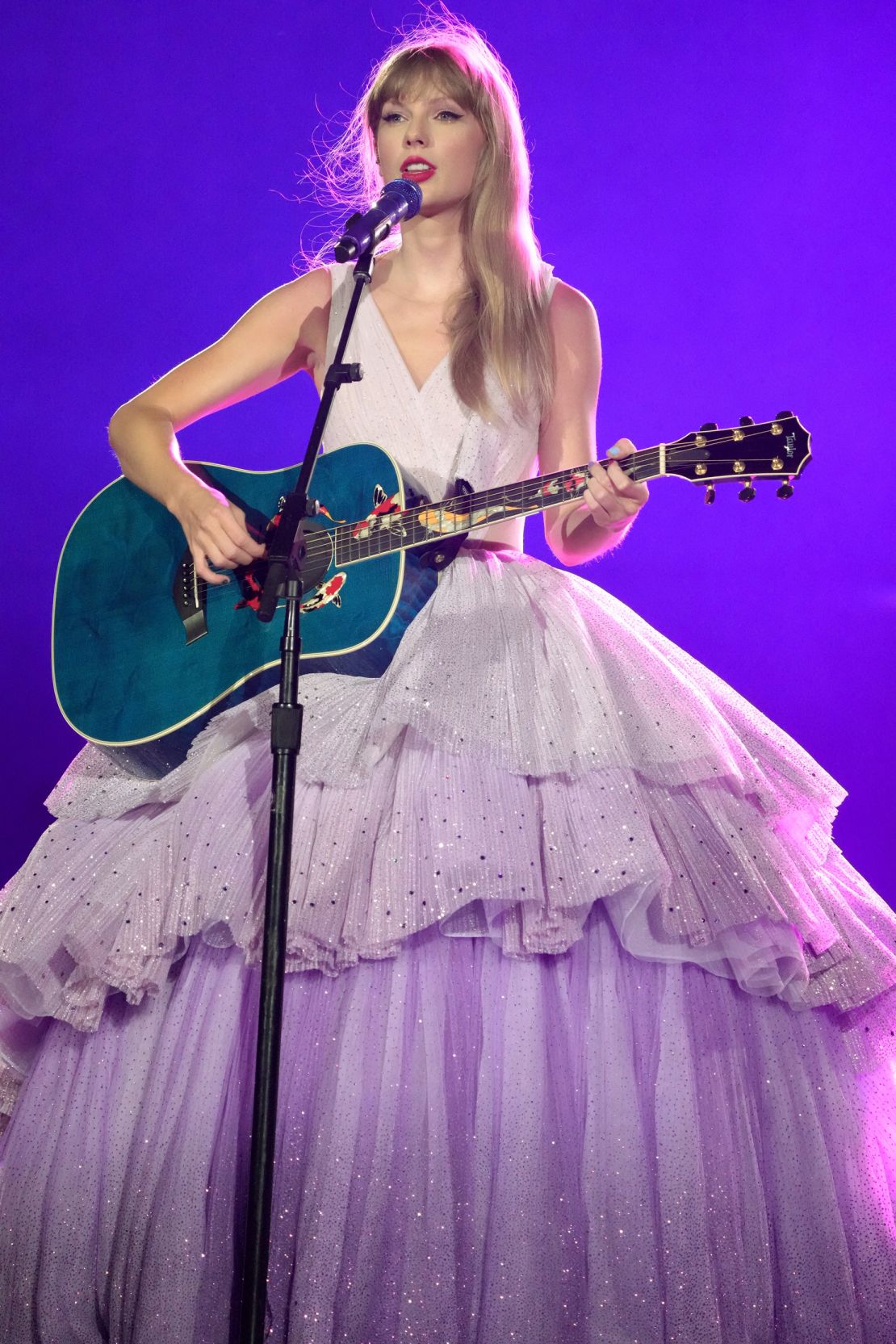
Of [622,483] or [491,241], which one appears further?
[491,241]

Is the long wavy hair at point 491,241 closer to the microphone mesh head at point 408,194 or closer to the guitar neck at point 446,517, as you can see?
the guitar neck at point 446,517

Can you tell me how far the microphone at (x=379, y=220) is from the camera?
4.50 ft

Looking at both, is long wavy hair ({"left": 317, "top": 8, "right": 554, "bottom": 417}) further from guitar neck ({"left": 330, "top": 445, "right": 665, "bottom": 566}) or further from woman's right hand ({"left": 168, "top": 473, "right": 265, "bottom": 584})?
woman's right hand ({"left": 168, "top": 473, "right": 265, "bottom": 584})

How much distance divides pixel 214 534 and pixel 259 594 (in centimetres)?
11

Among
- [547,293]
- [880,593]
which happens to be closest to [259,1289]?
[547,293]

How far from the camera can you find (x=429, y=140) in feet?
6.36

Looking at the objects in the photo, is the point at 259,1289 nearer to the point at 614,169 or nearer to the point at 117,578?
the point at 117,578

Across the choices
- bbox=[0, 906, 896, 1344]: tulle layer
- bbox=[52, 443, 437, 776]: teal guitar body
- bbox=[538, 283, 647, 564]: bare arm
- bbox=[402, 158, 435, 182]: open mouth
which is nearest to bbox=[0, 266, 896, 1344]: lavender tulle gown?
bbox=[0, 906, 896, 1344]: tulle layer

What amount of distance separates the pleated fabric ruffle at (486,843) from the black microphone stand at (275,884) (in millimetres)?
163

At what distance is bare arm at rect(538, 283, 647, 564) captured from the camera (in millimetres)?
1916

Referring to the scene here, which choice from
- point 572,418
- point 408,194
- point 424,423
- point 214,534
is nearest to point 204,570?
point 214,534

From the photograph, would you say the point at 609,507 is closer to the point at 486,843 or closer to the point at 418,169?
the point at 486,843

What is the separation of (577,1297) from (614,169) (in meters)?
2.10

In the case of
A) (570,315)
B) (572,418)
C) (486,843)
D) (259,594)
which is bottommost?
(486,843)
